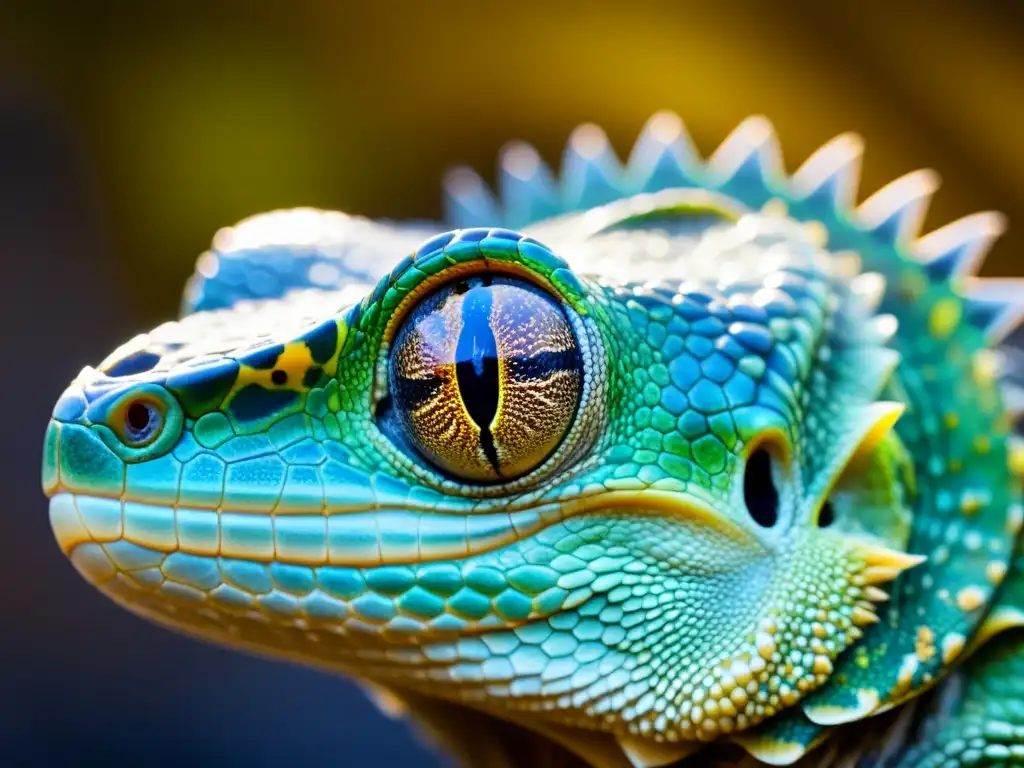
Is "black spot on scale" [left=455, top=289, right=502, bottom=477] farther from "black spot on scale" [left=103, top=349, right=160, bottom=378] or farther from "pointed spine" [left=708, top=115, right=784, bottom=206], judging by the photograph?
A: "pointed spine" [left=708, top=115, right=784, bottom=206]

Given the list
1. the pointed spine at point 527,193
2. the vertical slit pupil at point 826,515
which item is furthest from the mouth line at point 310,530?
the pointed spine at point 527,193

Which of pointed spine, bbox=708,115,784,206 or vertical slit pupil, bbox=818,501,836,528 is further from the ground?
pointed spine, bbox=708,115,784,206

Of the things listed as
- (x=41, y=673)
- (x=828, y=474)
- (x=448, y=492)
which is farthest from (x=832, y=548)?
(x=41, y=673)

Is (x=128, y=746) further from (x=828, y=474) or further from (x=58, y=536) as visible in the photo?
(x=828, y=474)

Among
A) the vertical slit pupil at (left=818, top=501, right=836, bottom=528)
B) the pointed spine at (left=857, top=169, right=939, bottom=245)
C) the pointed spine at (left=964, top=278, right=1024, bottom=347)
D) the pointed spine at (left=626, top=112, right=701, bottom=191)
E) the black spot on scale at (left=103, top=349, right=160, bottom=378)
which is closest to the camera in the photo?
the black spot on scale at (left=103, top=349, right=160, bottom=378)

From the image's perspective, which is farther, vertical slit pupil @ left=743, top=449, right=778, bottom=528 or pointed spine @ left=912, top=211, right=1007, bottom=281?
pointed spine @ left=912, top=211, right=1007, bottom=281

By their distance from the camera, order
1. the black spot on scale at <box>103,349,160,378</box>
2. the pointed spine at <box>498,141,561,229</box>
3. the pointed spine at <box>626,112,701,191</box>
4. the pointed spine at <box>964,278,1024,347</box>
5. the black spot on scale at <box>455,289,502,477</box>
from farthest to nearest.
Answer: the pointed spine at <box>498,141,561,229</box> → the pointed spine at <box>626,112,701,191</box> → the pointed spine at <box>964,278,1024,347</box> → the black spot on scale at <box>103,349,160,378</box> → the black spot on scale at <box>455,289,502,477</box>

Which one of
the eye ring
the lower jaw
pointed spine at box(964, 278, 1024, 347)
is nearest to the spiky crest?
pointed spine at box(964, 278, 1024, 347)

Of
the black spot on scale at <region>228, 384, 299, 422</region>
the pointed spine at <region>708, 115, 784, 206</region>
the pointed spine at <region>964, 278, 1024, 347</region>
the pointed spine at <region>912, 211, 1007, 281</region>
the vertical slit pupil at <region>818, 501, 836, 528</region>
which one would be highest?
the pointed spine at <region>708, 115, 784, 206</region>
